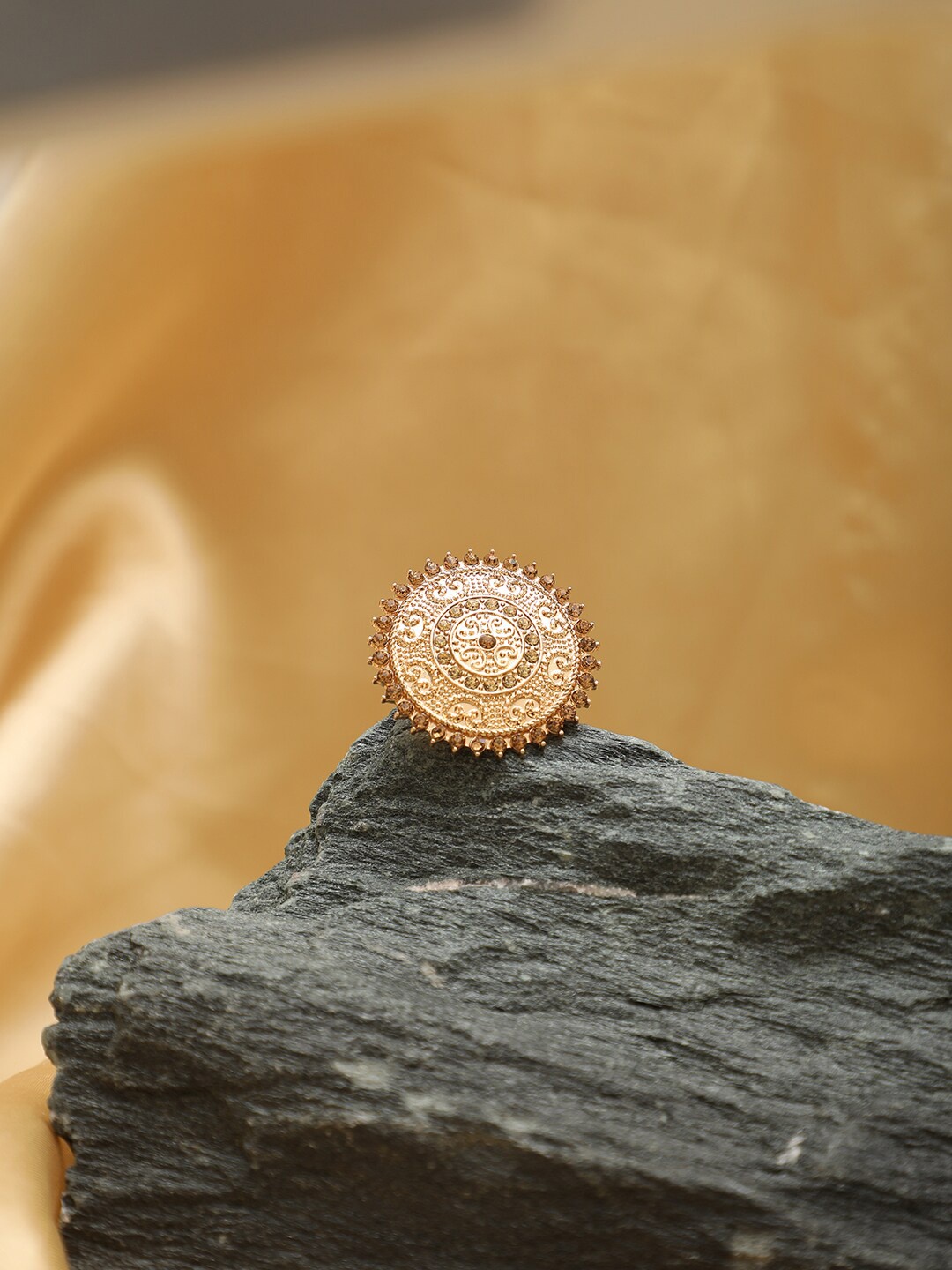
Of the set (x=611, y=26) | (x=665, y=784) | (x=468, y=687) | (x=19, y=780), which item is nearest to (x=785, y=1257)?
(x=665, y=784)

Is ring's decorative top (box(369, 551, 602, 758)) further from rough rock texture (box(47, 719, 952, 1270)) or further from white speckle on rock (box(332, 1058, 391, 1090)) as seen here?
white speckle on rock (box(332, 1058, 391, 1090))

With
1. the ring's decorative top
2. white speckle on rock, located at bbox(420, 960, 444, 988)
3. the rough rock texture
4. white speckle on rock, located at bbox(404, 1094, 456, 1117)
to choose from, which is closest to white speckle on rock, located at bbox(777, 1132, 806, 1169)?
the rough rock texture

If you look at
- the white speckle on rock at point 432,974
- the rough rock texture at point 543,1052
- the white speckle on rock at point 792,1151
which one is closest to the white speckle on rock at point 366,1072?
the rough rock texture at point 543,1052

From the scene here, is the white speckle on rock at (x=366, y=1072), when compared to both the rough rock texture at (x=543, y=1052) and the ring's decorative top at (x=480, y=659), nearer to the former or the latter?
the rough rock texture at (x=543, y=1052)

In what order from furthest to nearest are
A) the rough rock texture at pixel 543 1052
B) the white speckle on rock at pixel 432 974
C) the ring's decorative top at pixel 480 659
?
the ring's decorative top at pixel 480 659 → the white speckle on rock at pixel 432 974 → the rough rock texture at pixel 543 1052

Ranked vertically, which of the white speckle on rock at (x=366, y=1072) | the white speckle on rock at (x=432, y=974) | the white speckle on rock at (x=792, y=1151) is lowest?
the white speckle on rock at (x=366, y=1072)

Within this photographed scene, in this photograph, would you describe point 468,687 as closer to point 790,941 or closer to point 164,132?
point 790,941

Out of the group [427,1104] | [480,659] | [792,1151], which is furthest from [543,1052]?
[480,659]
